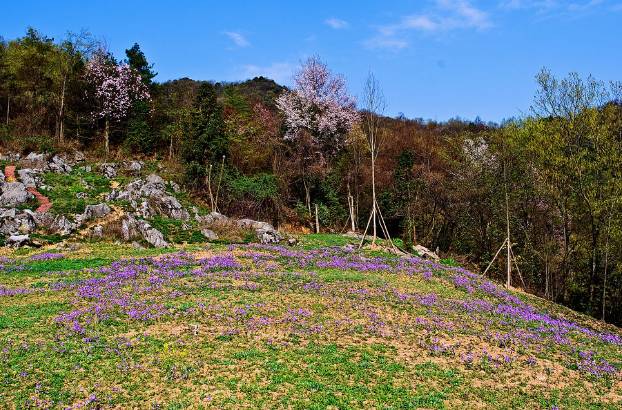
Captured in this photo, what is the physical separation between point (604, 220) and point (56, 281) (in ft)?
93.4

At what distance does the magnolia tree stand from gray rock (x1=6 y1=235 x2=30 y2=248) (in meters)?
27.0

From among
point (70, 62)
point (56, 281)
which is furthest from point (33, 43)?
point (56, 281)

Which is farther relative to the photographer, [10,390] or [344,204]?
[344,204]

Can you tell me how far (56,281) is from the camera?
1998cm

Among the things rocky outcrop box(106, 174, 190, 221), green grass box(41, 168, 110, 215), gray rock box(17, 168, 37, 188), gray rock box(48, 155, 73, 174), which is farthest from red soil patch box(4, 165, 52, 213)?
rocky outcrop box(106, 174, 190, 221)

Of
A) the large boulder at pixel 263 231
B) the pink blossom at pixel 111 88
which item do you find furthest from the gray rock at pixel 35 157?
the large boulder at pixel 263 231

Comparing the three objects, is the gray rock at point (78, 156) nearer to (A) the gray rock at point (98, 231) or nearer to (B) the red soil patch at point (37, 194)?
(B) the red soil patch at point (37, 194)

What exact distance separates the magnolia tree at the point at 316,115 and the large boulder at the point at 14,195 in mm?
24877

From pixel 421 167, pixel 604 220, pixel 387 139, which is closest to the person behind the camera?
pixel 604 220

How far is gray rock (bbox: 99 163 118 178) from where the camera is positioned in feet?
139

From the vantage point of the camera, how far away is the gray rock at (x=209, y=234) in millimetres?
32625

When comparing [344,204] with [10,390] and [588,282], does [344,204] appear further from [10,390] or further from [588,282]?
[10,390]

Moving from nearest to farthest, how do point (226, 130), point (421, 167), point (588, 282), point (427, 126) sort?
point (588, 282), point (226, 130), point (421, 167), point (427, 126)

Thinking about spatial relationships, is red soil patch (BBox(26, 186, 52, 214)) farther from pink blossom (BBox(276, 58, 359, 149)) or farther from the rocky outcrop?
pink blossom (BBox(276, 58, 359, 149))
